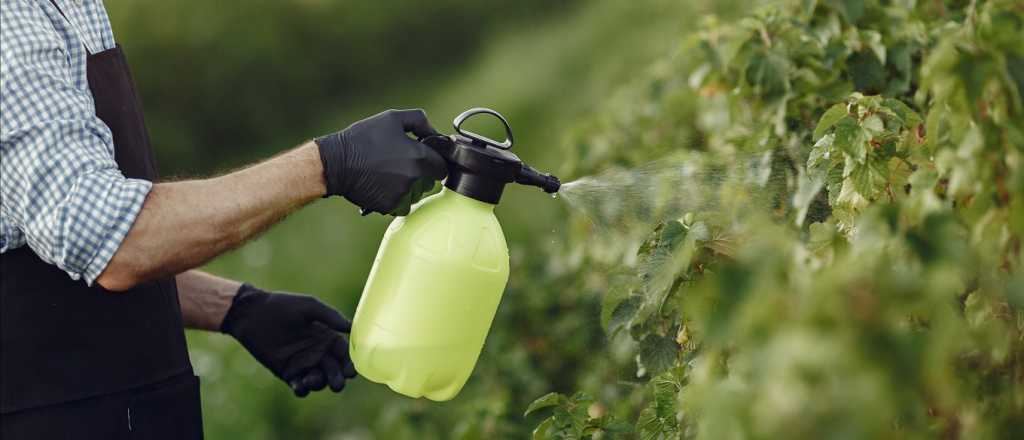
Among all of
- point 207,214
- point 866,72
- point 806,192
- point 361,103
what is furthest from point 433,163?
point 361,103

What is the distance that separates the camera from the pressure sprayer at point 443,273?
6.09ft

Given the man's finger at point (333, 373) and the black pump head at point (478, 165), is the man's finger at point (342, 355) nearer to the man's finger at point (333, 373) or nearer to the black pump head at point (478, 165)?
the man's finger at point (333, 373)

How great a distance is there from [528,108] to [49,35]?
652cm

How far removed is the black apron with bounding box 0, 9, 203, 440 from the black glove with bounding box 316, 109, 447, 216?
1.29ft

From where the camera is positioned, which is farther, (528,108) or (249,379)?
(528,108)

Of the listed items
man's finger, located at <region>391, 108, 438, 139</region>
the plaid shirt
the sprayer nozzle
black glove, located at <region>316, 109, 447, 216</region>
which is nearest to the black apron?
the plaid shirt

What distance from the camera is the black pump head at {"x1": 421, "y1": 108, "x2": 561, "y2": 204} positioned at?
1.85 m


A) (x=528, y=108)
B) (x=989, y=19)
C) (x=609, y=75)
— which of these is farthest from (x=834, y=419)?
(x=528, y=108)

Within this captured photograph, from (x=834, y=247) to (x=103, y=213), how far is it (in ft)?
3.55

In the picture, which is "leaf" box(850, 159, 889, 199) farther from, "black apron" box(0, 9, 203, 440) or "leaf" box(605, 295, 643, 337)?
"black apron" box(0, 9, 203, 440)

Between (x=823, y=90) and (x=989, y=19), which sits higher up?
(x=989, y=19)

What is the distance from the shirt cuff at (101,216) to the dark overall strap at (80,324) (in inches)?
8.2

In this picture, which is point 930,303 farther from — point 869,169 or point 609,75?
point 609,75

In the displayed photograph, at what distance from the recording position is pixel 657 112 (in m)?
3.88
